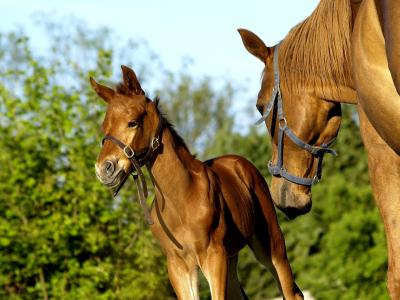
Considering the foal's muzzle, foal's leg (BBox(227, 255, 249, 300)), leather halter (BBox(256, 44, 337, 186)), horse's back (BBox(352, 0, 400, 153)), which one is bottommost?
foal's leg (BBox(227, 255, 249, 300))

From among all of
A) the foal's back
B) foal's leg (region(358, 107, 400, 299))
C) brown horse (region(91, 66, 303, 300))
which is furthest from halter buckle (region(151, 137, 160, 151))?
foal's leg (region(358, 107, 400, 299))

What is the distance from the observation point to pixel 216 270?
618 centimetres

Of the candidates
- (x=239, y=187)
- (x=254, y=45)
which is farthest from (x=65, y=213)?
(x=254, y=45)

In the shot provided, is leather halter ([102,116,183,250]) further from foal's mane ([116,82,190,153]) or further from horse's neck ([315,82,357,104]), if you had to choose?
horse's neck ([315,82,357,104])

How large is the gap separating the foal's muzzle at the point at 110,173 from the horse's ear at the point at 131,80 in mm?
667

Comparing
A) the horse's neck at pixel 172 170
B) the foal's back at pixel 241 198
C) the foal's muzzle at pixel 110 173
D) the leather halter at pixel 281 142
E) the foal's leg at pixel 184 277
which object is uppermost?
the leather halter at pixel 281 142

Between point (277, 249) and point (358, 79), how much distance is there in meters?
4.51

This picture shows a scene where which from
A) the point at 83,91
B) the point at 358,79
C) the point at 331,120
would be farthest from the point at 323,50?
the point at 83,91

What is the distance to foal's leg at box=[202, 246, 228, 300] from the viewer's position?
614 centimetres

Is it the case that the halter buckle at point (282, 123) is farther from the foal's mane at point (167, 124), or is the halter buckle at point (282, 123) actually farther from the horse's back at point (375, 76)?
the foal's mane at point (167, 124)

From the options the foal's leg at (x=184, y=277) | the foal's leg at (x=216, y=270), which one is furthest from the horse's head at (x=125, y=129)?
the foal's leg at (x=216, y=270)

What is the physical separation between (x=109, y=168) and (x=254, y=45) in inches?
88.1

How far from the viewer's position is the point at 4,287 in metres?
10.6

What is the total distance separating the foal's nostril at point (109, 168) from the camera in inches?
244
